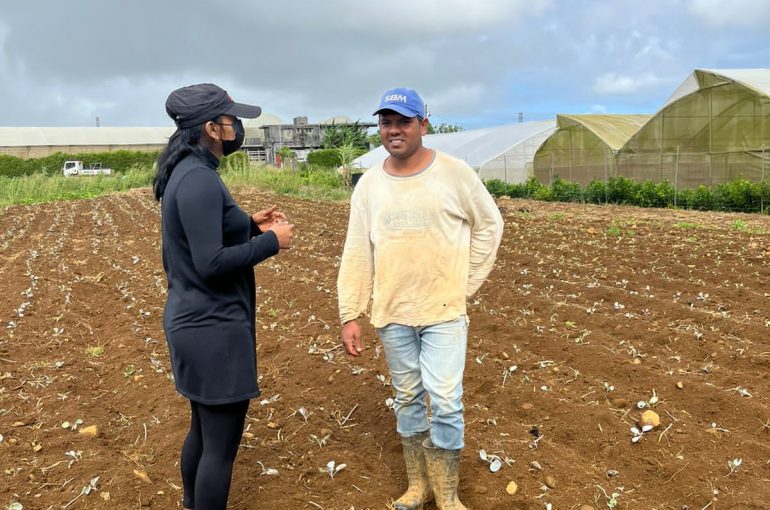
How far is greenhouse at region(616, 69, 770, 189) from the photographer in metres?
16.5

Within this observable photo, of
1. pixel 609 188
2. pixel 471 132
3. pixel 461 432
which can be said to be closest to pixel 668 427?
pixel 461 432

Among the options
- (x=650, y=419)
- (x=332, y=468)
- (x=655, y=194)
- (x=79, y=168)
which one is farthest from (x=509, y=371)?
(x=79, y=168)

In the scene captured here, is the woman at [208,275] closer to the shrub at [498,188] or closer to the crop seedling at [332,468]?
the crop seedling at [332,468]

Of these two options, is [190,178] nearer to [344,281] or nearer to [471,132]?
[344,281]

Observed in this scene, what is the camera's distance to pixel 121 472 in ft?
11.0

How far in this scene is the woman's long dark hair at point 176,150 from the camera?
244cm

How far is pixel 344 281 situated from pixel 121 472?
1497mm

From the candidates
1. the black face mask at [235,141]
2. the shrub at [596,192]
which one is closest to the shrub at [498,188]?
the shrub at [596,192]

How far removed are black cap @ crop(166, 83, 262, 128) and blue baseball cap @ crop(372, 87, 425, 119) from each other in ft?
1.89

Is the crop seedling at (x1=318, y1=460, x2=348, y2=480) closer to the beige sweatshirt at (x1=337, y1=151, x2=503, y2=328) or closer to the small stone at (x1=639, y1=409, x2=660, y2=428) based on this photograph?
the beige sweatshirt at (x1=337, y1=151, x2=503, y2=328)

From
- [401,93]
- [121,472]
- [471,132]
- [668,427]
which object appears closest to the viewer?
[401,93]

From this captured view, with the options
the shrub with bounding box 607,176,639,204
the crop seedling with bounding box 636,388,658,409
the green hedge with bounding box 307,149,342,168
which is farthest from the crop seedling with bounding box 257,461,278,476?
the green hedge with bounding box 307,149,342,168

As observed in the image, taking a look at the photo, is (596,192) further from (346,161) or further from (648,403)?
(648,403)

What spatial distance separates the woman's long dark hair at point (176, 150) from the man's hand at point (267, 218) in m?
0.37
